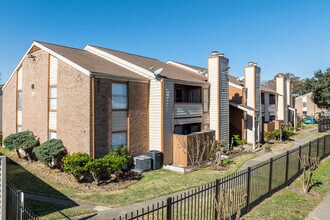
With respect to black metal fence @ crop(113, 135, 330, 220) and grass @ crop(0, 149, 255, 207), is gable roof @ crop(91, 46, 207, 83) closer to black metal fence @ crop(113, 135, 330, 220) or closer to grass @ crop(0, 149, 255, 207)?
grass @ crop(0, 149, 255, 207)

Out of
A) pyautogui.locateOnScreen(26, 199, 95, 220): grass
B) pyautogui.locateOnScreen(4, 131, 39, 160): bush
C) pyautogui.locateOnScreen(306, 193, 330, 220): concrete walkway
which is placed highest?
pyautogui.locateOnScreen(4, 131, 39, 160): bush

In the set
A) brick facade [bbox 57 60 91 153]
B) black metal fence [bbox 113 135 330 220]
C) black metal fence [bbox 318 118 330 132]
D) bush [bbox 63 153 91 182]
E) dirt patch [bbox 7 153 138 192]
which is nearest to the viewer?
black metal fence [bbox 113 135 330 220]

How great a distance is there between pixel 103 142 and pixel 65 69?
514cm

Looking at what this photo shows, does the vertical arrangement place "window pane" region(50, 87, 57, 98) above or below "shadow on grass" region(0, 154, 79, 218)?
above

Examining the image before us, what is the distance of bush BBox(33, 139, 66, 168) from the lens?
14055 millimetres

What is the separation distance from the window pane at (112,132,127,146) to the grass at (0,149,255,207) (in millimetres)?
2456

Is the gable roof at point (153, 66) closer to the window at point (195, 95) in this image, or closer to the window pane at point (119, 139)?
the window at point (195, 95)

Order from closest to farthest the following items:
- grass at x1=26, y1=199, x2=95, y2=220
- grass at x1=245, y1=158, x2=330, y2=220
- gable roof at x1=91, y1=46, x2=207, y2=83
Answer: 1. grass at x1=245, y1=158, x2=330, y2=220
2. grass at x1=26, y1=199, x2=95, y2=220
3. gable roof at x1=91, y1=46, x2=207, y2=83

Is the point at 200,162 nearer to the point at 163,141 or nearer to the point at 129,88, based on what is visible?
the point at 163,141

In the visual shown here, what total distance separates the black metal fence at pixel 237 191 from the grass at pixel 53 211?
1563mm

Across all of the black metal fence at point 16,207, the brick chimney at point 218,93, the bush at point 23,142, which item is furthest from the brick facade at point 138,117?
the black metal fence at point 16,207

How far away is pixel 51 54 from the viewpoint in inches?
630

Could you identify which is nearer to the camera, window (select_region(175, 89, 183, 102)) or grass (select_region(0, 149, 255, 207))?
grass (select_region(0, 149, 255, 207))

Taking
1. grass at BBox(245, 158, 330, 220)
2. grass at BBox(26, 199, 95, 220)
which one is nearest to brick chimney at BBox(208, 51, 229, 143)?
grass at BBox(245, 158, 330, 220)
